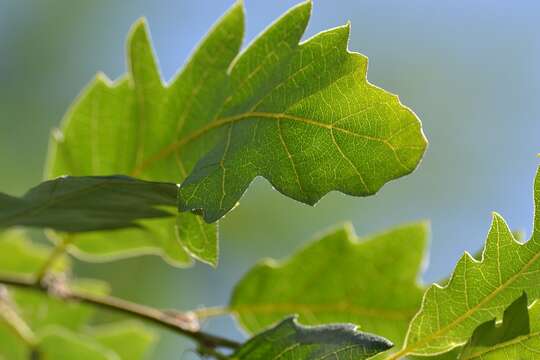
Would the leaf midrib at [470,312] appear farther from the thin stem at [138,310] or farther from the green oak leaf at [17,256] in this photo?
the green oak leaf at [17,256]

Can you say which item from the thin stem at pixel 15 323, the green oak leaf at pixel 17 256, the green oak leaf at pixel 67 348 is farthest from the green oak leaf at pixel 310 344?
the green oak leaf at pixel 17 256

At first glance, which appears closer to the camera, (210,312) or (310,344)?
(310,344)

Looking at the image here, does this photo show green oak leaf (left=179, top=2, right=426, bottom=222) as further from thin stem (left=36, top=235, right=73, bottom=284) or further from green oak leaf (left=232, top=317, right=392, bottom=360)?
thin stem (left=36, top=235, right=73, bottom=284)

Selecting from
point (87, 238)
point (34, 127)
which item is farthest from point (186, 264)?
point (34, 127)

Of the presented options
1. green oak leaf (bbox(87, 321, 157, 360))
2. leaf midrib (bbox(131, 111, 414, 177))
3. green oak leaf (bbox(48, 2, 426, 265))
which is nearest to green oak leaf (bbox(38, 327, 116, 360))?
green oak leaf (bbox(87, 321, 157, 360))

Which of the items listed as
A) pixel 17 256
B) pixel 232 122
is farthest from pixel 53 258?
pixel 232 122

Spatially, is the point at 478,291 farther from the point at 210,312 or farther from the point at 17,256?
the point at 17,256

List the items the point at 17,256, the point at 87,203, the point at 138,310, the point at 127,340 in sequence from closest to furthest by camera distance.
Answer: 1. the point at 87,203
2. the point at 138,310
3. the point at 127,340
4. the point at 17,256

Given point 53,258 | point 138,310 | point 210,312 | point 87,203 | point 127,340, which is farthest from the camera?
point 127,340
